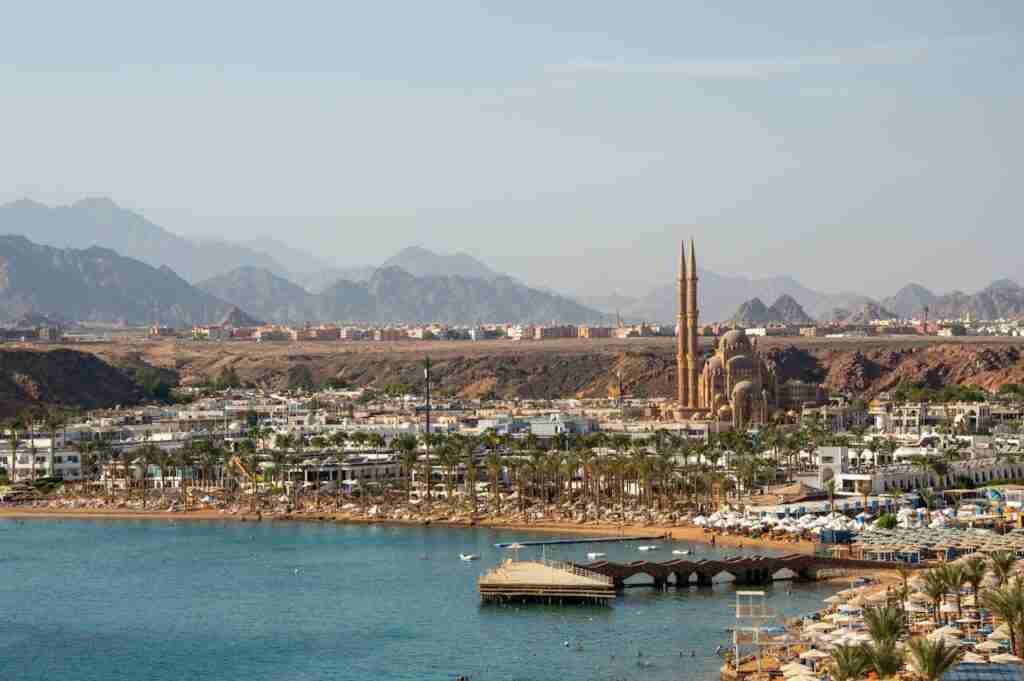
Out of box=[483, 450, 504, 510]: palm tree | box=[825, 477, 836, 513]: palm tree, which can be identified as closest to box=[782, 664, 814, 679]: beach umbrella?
box=[825, 477, 836, 513]: palm tree

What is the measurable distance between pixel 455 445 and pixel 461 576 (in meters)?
36.0

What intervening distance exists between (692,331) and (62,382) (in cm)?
6216

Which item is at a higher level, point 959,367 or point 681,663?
point 959,367

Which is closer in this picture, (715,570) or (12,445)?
(715,570)

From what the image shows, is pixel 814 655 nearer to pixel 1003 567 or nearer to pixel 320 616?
pixel 1003 567

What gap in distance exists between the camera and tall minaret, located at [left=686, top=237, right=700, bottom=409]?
142000 mm

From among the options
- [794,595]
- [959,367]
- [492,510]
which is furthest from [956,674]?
[959,367]

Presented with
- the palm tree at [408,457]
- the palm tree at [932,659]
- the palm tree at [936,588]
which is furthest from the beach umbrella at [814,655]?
the palm tree at [408,457]

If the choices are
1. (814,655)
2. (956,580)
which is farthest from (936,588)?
(814,655)

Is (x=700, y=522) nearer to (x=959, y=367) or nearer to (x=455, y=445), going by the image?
(x=455, y=445)

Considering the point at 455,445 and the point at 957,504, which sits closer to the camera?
the point at 957,504

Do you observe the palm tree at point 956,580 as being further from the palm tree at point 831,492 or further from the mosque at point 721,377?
the mosque at point 721,377

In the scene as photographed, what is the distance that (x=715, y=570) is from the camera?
67.7 m

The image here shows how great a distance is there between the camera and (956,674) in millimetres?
38312
